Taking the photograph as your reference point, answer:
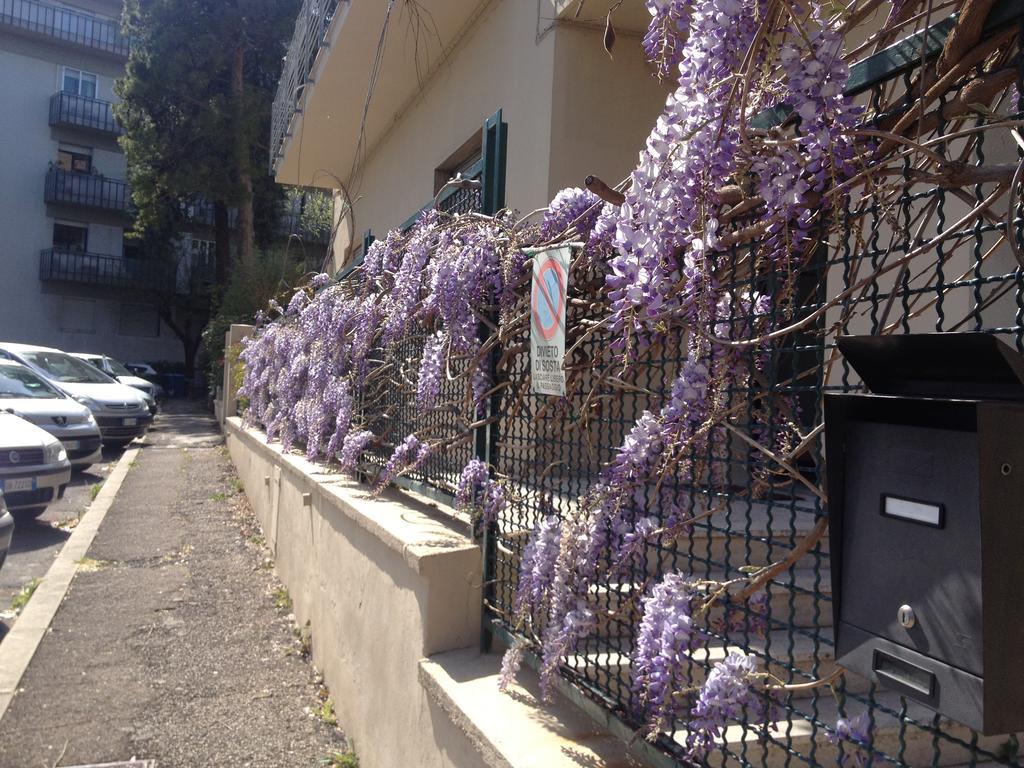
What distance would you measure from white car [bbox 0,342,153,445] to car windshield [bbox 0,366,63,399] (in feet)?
7.56

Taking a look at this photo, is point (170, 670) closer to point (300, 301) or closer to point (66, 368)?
point (300, 301)

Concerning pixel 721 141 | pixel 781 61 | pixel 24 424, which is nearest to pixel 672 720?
pixel 721 141

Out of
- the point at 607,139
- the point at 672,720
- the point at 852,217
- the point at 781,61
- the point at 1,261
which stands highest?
the point at 1,261

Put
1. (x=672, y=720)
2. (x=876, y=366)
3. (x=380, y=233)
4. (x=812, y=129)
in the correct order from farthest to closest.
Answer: (x=380, y=233), (x=672, y=720), (x=812, y=129), (x=876, y=366)

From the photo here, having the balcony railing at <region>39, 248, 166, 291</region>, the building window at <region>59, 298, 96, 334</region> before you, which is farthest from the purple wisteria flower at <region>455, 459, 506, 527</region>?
the building window at <region>59, 298, 96, 334</region>

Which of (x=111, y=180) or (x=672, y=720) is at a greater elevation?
(x=111, y=180)

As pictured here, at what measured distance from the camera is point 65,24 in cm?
3278

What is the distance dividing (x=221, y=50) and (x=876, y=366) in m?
26.9

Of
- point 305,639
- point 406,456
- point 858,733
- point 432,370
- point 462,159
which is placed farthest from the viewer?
point 462,159

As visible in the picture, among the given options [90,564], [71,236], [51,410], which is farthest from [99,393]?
[71,236]

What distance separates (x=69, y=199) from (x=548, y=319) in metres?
35.9

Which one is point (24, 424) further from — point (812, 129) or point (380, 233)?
point (812, 129)

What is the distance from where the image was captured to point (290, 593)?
20.9ft

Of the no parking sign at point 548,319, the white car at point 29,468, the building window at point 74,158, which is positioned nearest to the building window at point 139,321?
the building window at point 74,158
